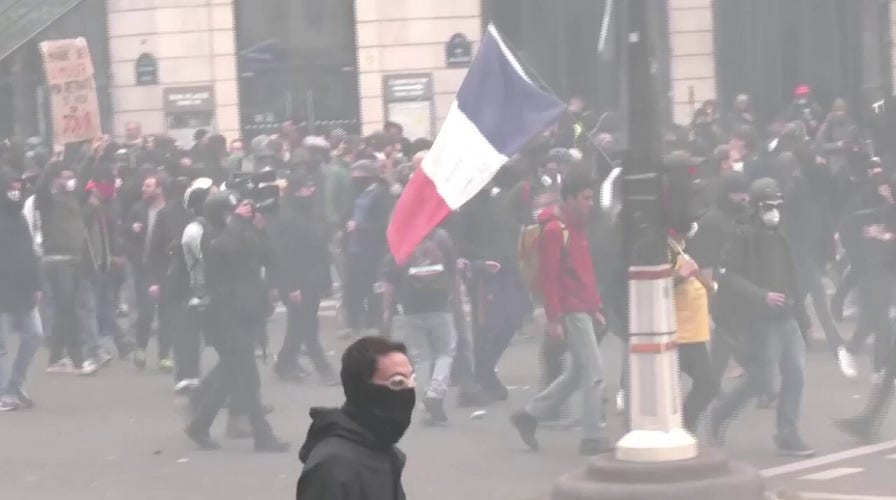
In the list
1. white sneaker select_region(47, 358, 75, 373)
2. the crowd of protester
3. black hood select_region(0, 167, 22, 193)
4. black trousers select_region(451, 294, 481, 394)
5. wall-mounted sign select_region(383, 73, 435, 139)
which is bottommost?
white sneaker select_region(47, 358, 75, 373)

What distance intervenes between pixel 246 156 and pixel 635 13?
1363cm

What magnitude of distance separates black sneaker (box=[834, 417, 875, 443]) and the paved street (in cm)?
10

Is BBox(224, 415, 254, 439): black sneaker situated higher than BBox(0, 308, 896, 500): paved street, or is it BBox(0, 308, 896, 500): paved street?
BBox(224, 415, 254, 439): black sneaker

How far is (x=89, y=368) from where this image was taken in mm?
15328

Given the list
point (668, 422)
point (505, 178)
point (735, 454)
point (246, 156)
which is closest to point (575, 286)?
point (735, 454)

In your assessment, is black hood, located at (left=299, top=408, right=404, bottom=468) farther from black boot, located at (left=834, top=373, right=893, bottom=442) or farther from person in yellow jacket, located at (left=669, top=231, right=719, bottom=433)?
black boot, located at (left=834, top=373, right=893, bottom=442)

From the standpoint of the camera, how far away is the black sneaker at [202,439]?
11.7m

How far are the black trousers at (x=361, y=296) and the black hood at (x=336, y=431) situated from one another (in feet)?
38.7

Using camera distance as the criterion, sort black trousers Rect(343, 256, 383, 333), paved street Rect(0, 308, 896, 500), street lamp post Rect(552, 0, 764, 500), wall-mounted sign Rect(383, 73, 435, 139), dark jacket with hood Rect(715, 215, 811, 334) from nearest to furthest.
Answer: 1. street lamp post Rect(552, 0, 764, 500)
2. paved street Rect(0, 308, 896, 500)
3. dark jacket with hood Rect(715, 215, 811, 334)
4. black trousers Rect(343, 256, 383, 333)
5. wall-mounted sign Rect(383, 73, 435, 139)

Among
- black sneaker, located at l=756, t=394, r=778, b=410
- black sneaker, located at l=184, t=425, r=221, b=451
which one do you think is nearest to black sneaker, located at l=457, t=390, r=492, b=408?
black sneaker, located at l=756, t=394, r=778, b=410

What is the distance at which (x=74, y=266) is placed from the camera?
15.3 metres

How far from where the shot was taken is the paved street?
10.3m

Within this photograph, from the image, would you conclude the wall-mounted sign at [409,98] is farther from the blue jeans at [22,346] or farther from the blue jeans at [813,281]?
the blue jeans at [22,346]

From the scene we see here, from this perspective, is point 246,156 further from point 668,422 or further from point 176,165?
point 668,422
